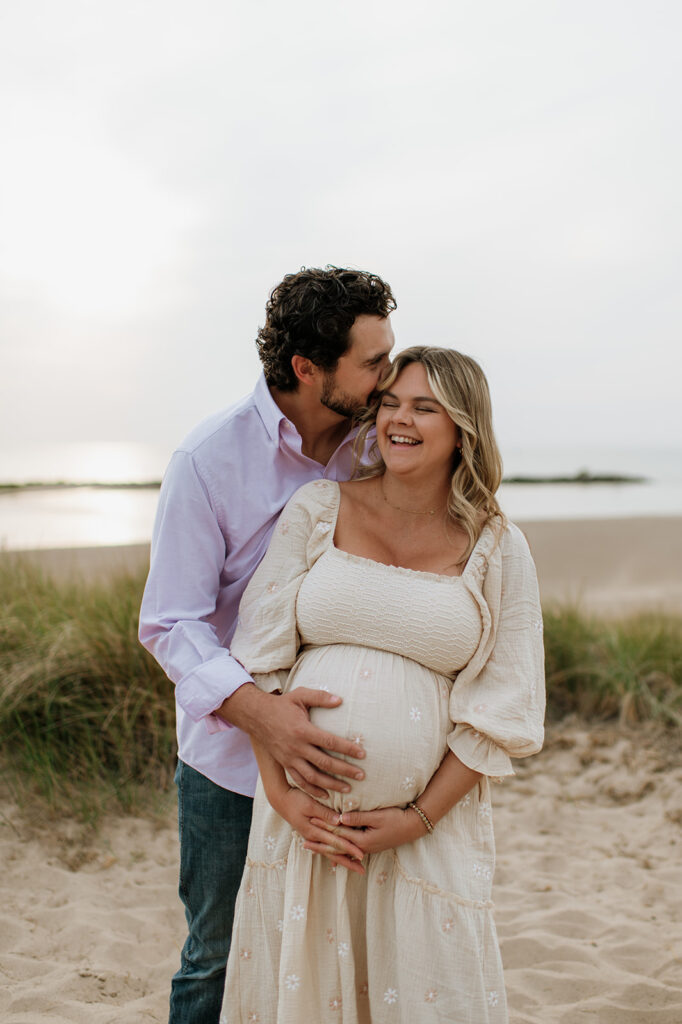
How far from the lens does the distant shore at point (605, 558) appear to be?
10.3 metres

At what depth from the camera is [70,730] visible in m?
4.53

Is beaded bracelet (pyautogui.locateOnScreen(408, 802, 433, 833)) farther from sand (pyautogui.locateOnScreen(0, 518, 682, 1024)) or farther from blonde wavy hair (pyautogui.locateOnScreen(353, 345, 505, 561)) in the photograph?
sand (pyautogui.locateOnScreen(0, 518, 682, 1024))

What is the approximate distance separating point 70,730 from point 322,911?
104 inches

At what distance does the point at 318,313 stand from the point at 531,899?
9.16ft

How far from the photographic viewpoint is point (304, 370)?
8.55ft

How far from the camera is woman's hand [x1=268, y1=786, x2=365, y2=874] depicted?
2.14m

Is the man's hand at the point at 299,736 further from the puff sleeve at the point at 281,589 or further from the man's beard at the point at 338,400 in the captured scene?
the man's beard at the point at 338,400

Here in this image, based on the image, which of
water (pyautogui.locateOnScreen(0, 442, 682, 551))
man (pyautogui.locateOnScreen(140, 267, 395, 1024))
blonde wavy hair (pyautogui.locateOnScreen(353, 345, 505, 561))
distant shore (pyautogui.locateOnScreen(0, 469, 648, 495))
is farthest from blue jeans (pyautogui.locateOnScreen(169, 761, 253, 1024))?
distant shore (pyautogui.locateOnScreen(0, 469, 648, 495))

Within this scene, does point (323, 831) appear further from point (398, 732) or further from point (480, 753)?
point (480, 753)

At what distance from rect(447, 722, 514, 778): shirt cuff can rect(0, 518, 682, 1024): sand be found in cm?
151

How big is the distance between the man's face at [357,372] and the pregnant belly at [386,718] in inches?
29.2

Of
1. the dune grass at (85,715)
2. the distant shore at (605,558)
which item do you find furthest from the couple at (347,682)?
the distant shore at (605,558)

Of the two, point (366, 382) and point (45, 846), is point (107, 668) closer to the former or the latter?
point (45, 846)

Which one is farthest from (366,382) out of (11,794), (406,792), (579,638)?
(579,638)
